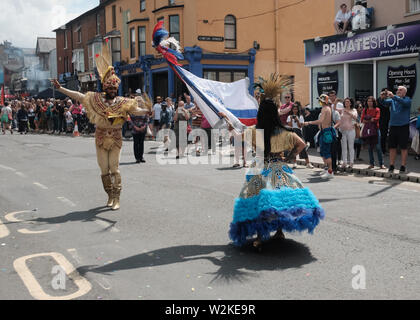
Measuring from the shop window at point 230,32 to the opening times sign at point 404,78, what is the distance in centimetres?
1620

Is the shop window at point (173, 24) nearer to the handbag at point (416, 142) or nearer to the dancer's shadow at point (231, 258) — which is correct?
the handbag at point (416, 142)

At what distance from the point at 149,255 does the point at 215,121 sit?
1910mm

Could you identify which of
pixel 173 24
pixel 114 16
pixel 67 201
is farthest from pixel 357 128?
pixel 114 16

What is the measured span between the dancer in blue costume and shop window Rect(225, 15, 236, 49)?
86.1 feet

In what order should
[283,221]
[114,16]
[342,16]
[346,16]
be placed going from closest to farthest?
[283,221] < [346,16] < [342,16] < [114,16]

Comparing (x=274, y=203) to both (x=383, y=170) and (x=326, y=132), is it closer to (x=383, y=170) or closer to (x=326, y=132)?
(x=326, y=132)

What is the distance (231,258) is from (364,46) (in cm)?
1381

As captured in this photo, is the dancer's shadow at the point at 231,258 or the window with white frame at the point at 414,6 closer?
the dancer's shadow at the point at 231,258

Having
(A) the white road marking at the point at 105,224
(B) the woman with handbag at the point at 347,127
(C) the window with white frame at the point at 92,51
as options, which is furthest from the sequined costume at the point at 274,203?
(C) the window with white frame at the point at 92,51

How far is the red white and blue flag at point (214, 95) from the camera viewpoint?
20.9 feet

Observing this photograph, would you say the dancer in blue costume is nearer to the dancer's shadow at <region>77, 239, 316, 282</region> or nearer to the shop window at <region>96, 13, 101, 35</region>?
the dancer's shadow at <region>77, 239, 316, 282</region>

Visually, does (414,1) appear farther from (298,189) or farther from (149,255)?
(149,255)

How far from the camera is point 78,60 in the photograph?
47594 millimetres

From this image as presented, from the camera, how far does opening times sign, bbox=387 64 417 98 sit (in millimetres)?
15695
